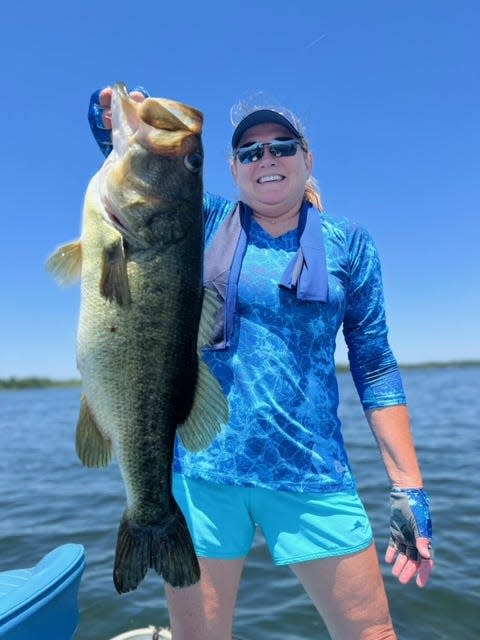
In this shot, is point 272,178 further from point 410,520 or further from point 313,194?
point 410,520

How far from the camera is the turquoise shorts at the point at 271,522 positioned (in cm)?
292

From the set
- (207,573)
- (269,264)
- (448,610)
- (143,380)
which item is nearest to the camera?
(143,380)

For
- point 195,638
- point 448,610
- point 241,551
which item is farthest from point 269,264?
point 448,610

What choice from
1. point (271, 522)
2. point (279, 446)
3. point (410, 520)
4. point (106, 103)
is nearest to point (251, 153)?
point (106, 103)

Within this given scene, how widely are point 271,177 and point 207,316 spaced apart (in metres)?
0.95

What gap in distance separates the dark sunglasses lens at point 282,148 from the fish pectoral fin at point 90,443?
1.67m

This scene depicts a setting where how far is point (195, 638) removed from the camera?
2.92 meters

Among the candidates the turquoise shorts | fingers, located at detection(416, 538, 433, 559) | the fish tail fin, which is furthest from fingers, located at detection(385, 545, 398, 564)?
the fish tail fin

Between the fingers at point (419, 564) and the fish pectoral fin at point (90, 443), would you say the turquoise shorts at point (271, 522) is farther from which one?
the fish pectoral fin at point (90, 443)

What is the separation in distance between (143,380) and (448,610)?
5.04 meters

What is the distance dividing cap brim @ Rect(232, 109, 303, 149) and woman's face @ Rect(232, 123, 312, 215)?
0.07 ft

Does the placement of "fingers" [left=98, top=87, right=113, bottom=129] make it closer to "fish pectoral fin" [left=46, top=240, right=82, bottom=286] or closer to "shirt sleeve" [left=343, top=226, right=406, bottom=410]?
"fish pectoral fin" [left=46, top=240, right=82, bottom=286]

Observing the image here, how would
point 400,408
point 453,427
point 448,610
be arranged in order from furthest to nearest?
point 453,427 < point 448,610 < point 400,408

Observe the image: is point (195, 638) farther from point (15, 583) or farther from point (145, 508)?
point (15, 583)
